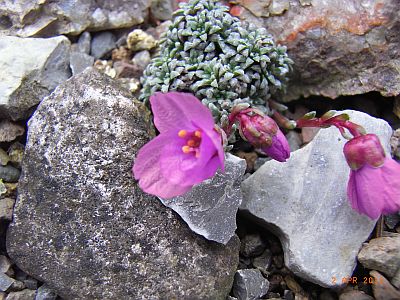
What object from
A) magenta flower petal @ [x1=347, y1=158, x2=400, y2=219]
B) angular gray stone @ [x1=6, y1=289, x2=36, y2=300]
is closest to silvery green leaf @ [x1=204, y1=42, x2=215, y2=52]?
magenta flower petal @ [x1=347, y1=158, x2=400, y2=219]

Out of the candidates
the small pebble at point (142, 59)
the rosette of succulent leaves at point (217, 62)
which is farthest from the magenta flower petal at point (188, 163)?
the small pebble at point (142, 59)

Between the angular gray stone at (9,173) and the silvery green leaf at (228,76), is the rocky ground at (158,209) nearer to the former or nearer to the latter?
the angular gray stone at (9,173)

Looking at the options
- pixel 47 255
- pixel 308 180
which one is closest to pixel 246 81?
pixel 308 180

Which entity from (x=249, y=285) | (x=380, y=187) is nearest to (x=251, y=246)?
(x=249, y=285)

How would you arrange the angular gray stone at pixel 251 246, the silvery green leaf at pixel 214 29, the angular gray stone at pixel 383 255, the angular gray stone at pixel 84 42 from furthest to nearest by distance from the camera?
the angular gray stone at pixel 84 42
the silvery green leaf at pixel 214 29
the angular gray stone at pixel 251 246
the angular gray stone at pixel 383 255

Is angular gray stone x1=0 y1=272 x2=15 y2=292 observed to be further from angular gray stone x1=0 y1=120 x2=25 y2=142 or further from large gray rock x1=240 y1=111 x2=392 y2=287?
large gray rock x1=240 y1=111 x2=392 y2=287

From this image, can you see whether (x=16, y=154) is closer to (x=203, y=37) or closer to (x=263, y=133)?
(x=203, y=37)
